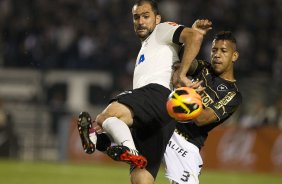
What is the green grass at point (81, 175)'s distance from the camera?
15930mm

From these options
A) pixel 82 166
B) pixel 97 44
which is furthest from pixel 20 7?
pixel 82 166

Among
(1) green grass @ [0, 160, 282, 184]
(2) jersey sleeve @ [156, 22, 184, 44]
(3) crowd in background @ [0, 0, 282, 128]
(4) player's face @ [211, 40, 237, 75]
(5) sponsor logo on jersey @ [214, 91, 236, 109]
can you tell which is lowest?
(1) green grass @ [0, 160, 282, 184]

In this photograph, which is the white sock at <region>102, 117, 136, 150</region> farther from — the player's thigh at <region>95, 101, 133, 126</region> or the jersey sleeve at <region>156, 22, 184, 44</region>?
the jersey sleeve at <region>156, 22, 184, 44</region>

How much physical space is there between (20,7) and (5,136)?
14.5ft

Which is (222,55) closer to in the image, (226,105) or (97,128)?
(226,105)

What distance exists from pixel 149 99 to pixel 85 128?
698 mm

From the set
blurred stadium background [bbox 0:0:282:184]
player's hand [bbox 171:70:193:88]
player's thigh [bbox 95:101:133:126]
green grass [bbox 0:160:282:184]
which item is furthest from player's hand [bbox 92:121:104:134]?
blurred stadium background [bbox 0:0:282:184]

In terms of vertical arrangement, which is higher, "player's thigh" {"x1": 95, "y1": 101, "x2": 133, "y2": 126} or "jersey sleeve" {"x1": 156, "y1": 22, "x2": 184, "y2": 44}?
"jersey sleeve" {"x1": 156, "y1": 22, "x2": 184, "y2": 44}

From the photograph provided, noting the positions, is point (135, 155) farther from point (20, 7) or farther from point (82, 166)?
point (20, 7)

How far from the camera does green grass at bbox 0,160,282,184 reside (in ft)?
52.3

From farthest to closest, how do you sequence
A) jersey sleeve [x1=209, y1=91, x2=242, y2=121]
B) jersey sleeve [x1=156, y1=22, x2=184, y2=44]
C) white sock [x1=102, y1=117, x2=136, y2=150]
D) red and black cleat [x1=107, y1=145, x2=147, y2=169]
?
1. jersey sleeve [x1=209, y1=91, x2=242, y2=121]
2. jersey sleeve [x1=156, y1=22, x2=184, y2=44]
3. white sock [x1=102, y1=117, x2=136, y2=150]
4. red and black cleat [x1=107, y1=145, x2=147, y2=169]

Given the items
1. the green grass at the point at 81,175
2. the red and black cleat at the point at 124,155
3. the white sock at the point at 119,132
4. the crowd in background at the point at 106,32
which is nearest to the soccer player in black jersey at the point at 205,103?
the white sock at the point at 119,132

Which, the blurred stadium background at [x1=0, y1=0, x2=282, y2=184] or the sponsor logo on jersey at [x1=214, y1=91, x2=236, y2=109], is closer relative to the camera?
the sponsor logo on jersey at [x1=214, y1=91, x2=236, y2=109]

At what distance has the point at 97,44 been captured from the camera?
22203 millimetres
